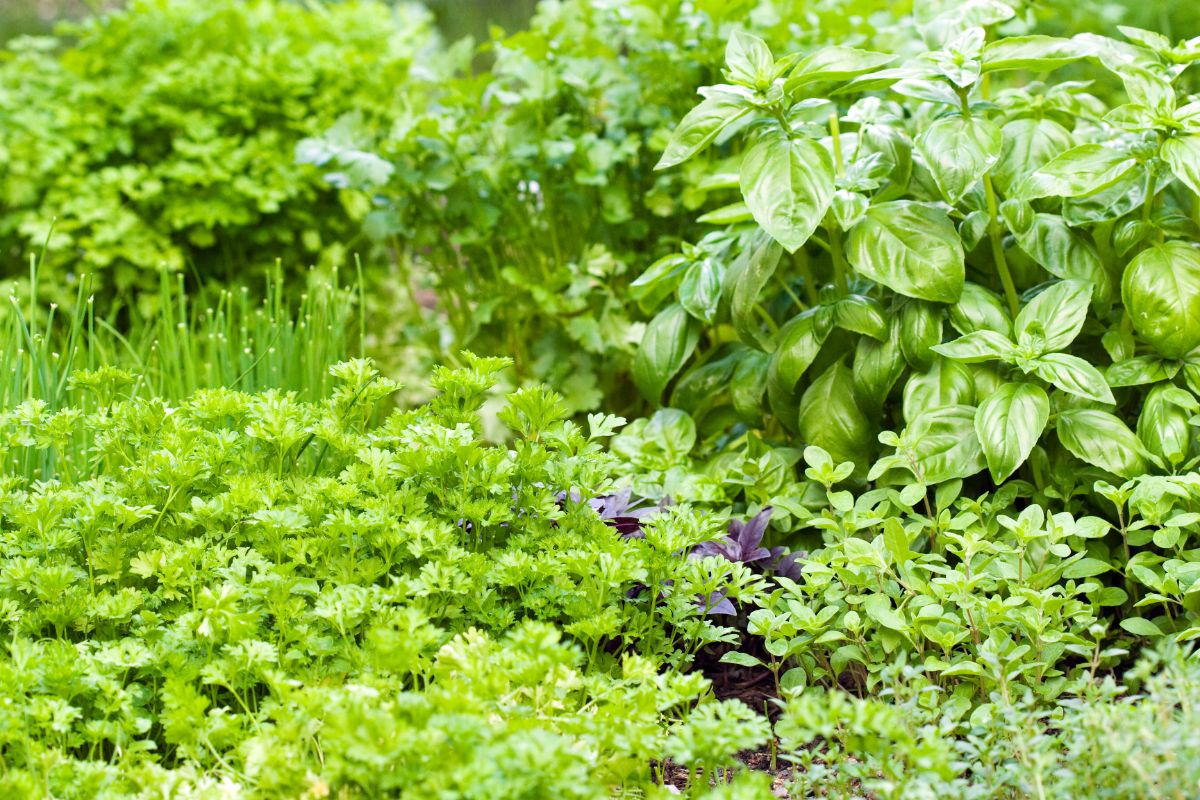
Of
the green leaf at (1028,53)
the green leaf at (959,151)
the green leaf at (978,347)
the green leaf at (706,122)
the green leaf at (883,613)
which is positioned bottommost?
the green leaf at (883,613)

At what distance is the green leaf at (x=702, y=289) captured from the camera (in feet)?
7.06

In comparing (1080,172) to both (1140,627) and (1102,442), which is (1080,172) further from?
(1140,627)

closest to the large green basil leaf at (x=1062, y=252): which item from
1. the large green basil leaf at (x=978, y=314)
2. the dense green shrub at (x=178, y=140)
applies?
the large green basil leaf at (x=978, y=314)

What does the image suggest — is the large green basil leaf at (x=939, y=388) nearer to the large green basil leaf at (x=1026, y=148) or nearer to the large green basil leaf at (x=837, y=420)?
the large green basil leaf at (x=837, y=420)

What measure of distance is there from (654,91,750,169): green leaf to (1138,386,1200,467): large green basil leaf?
2.81ft

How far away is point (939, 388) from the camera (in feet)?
6.31

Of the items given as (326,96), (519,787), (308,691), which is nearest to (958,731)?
(519,787)

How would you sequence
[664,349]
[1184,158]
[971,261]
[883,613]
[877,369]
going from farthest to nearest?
[664,349] < [971,261] < [877,369] < [1184,158] < [883,613]

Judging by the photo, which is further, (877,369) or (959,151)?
(877,369)

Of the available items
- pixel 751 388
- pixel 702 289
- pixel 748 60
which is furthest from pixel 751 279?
pixel 748 60

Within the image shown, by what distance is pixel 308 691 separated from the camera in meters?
1.32

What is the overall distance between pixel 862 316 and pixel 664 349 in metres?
0.46

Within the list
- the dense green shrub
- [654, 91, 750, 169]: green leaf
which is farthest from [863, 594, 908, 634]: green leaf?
the dense green shrub

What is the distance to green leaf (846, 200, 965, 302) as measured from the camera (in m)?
1.89
